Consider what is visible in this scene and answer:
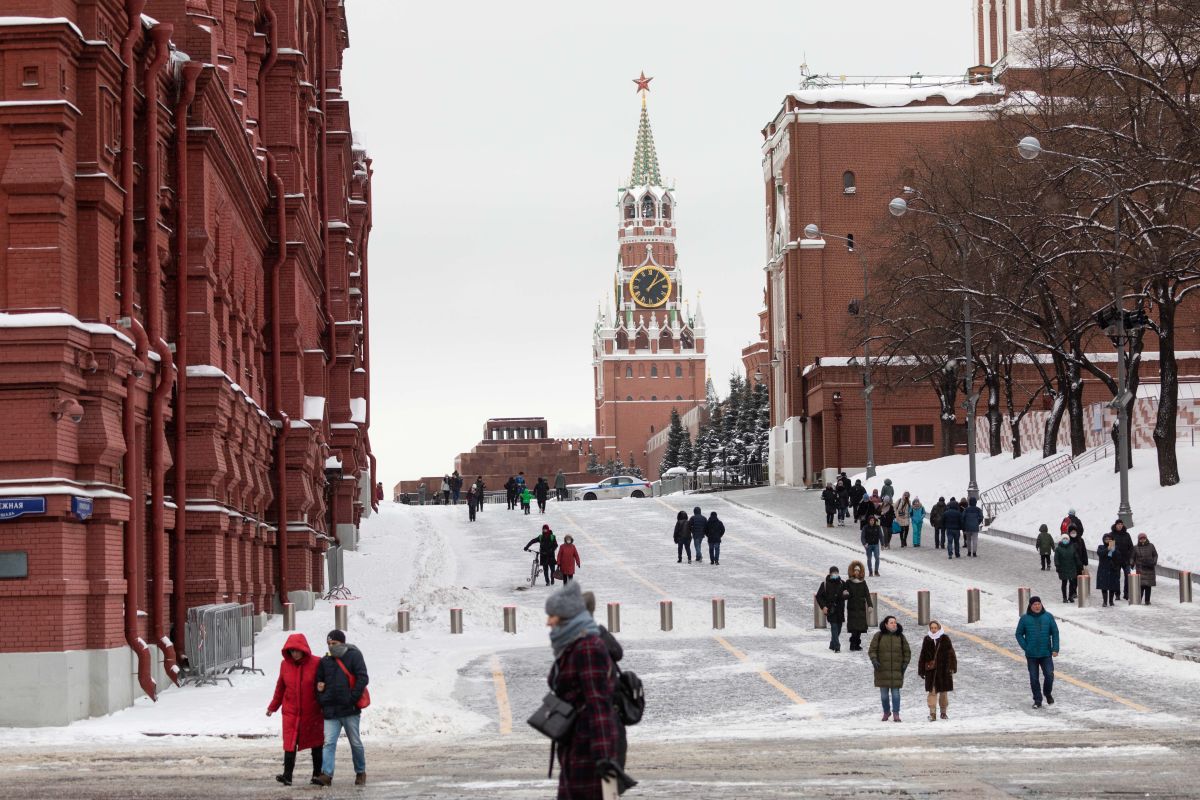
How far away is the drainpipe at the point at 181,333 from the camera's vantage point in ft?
80.8

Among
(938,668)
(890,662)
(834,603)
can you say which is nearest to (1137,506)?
(834,603)

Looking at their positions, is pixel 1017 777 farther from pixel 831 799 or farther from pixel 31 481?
pixel 31 481

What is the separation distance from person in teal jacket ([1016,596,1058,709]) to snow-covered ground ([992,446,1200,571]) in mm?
17390

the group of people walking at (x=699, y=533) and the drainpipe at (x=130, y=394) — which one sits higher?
the drainpipe at (x=130, y=394)

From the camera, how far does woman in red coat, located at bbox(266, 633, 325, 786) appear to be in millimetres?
15289

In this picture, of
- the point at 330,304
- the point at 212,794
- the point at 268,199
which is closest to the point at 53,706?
the point at 212,794

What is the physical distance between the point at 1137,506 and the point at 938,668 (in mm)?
25279

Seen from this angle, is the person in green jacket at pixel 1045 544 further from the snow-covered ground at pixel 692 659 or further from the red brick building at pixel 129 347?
the red brick building at pixel 129 347

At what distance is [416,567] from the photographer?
45.7 meters

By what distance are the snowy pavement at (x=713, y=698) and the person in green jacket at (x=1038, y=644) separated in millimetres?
271

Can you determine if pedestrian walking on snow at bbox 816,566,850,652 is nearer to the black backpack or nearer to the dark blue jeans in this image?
the dark blue jeans

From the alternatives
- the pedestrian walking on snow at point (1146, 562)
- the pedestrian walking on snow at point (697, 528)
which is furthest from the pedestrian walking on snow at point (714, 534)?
the pedestrian walking on snow at point (1146, 562)

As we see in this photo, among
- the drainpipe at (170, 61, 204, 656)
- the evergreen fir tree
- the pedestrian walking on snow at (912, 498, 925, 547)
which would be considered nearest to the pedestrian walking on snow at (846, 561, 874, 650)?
the drainpipe at (170, 61, 204, 656)

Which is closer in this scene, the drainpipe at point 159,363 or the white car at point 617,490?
the drainpipe at point 159,363
